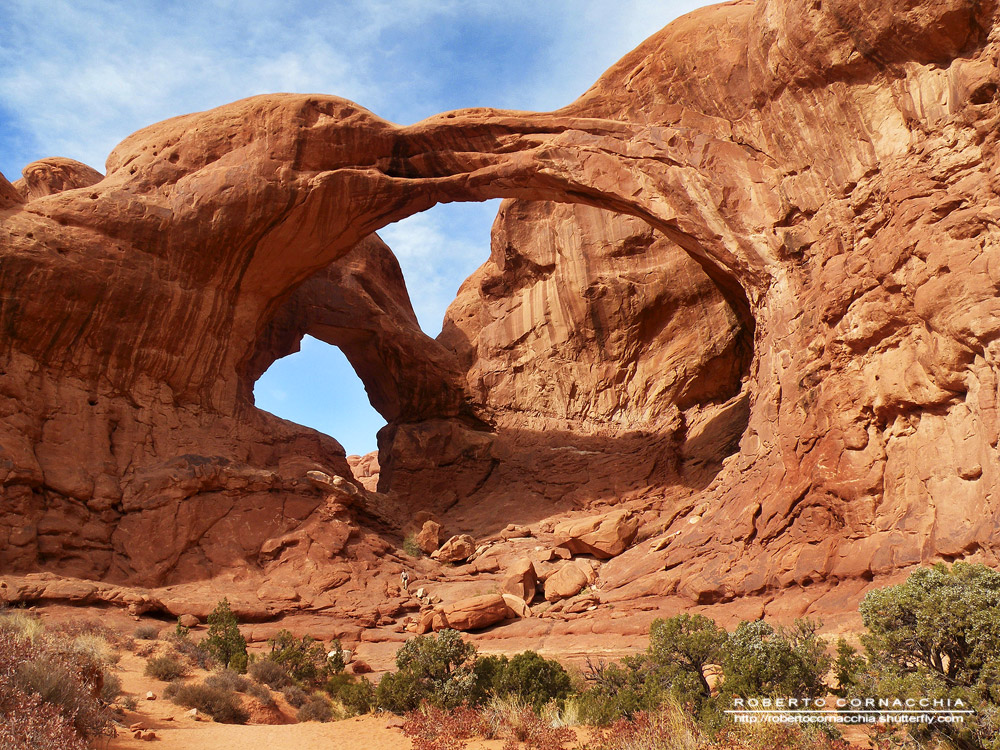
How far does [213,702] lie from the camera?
914cm

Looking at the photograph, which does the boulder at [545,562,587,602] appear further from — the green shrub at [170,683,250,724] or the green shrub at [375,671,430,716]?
the green shrub at [170,683,250,724]

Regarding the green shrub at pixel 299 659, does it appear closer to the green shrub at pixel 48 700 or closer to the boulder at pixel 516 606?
the boulder at pixel 516 606

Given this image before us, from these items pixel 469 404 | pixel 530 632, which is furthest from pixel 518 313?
pixel 530 632

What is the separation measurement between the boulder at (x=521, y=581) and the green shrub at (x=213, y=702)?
6.90 meters

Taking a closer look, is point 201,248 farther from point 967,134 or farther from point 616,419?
point 967,134

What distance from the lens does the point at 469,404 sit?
24297mm

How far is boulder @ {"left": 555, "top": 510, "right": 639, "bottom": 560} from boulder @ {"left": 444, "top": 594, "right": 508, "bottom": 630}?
9.12 feet

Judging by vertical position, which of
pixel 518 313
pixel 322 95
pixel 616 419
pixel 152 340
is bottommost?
pixel 616 419

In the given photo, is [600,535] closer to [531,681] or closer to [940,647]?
[531,681]

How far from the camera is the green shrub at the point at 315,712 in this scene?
997 centimetres

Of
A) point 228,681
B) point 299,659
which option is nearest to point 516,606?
point 299,659

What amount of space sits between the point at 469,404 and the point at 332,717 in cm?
1466

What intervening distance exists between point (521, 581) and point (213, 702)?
7415mm

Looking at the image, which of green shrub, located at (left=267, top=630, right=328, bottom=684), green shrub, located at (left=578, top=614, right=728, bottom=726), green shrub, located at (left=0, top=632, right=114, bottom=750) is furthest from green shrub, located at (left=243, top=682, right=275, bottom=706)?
green shrub, located at (left=578, top=614, right=728, bottom=726)
